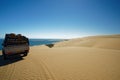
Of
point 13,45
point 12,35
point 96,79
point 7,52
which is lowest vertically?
point 96,79

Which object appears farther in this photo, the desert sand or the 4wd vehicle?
the 4wd vehicle

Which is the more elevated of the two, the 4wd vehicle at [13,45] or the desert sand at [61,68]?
the 4wd vehicle at [13,45]

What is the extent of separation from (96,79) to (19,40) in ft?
33.1

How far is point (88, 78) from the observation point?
19.0 feet

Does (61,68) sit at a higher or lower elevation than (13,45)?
lower

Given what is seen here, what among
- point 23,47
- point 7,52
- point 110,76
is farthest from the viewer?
point 23,47

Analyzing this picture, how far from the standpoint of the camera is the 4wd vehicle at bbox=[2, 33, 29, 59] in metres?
10.7

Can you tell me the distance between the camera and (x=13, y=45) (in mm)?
11148

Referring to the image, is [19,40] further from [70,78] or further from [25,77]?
[70,78]

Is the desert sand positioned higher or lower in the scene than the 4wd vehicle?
lower

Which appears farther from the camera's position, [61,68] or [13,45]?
[13,45]

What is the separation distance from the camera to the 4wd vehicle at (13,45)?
10.7m

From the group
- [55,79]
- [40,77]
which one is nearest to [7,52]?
[40,77]

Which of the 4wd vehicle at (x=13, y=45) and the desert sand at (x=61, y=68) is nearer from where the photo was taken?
the desert sand at (x=61, y=68)
